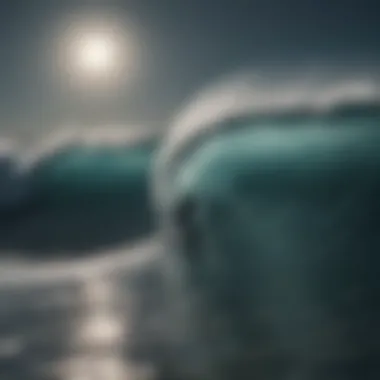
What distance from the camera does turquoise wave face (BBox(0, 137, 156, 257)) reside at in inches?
60.8

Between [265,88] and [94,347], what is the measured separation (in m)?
0.63

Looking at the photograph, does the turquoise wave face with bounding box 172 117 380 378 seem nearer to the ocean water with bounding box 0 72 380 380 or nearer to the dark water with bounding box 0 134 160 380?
the ocean water with bounding box 0 72 380 380

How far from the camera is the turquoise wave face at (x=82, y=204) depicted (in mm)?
1545

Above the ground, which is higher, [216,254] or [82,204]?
[82,204]

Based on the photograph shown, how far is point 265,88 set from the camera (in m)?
1.53

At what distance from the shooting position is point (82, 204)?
157 cm

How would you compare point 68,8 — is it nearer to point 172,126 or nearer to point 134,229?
point 172,126

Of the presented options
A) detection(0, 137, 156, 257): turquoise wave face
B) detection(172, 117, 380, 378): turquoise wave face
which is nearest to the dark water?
detection(0, 137, 156, 257): turquoise wave face

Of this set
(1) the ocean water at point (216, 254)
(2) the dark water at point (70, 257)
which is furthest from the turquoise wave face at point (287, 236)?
(2) the dark water at point (70, 257)

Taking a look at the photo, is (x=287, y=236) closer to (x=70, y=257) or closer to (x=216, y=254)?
(x=216, y=254)

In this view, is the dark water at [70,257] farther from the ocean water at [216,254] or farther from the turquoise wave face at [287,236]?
the turquoise wave face at [287,236]

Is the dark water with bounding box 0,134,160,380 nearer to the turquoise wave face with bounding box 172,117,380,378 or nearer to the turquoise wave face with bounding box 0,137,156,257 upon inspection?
the turquoise wave face with bounding box 0,137,156,257

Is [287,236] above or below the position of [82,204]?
below

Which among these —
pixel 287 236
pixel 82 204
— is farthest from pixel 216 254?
pixel 82 204
